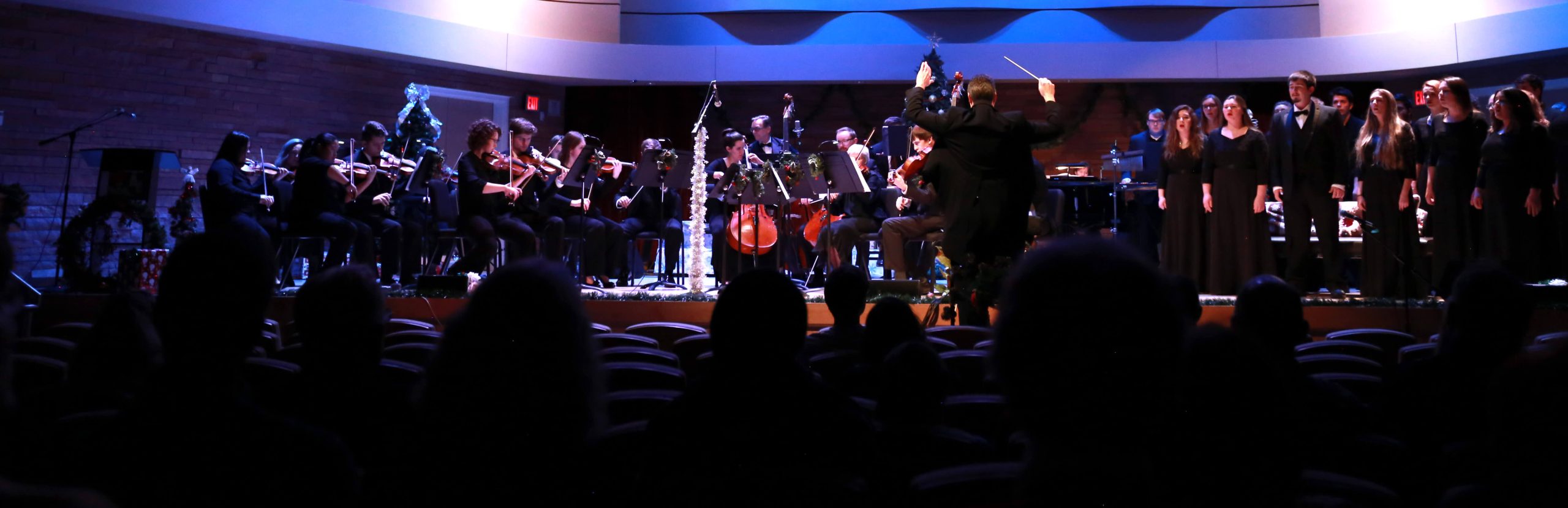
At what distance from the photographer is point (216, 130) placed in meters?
9.81

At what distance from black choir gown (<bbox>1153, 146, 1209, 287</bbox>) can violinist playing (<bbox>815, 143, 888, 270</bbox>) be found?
6.93ft

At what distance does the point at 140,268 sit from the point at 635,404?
6614mm

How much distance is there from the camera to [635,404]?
222 cm

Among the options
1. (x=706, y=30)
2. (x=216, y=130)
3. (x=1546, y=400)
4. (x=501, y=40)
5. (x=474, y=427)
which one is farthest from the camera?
(x=706, y=30)

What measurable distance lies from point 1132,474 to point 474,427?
93 cm

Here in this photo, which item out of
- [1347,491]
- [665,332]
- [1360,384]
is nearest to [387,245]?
[665,332]

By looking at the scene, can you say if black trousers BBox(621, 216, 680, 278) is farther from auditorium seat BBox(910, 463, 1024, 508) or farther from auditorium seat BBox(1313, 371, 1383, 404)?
auditorium seat BBox(910, 463, 1024, 508)

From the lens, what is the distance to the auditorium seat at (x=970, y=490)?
4.73 ft

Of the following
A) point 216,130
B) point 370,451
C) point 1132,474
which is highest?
point 216,130

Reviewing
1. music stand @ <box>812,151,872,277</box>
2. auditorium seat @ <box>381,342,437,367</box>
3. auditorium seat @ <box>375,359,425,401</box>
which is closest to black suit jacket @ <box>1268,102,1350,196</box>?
music stand @ <box>812,151,872,277</box>

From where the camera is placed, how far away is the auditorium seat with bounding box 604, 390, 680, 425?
218 cm

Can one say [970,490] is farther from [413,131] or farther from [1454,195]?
[413,131]

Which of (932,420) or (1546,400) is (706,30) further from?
(1546,400)

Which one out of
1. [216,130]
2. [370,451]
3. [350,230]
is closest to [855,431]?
[370,451]
